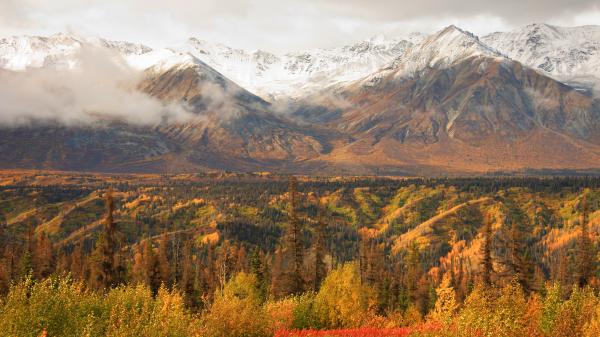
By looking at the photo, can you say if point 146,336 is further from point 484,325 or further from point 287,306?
point 287,306

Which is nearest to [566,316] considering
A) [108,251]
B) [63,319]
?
[63,319]

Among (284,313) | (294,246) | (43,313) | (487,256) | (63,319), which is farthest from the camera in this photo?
(294,246)

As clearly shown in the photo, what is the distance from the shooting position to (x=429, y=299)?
14012cm

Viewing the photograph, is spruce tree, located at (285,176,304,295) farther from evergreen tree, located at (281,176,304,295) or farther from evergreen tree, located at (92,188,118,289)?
evergreen tree, located at (92,188,118,289)

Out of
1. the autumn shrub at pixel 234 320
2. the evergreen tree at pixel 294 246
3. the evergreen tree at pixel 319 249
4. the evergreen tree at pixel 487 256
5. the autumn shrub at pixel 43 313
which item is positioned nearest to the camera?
the autumn shrub at pixel 43 313

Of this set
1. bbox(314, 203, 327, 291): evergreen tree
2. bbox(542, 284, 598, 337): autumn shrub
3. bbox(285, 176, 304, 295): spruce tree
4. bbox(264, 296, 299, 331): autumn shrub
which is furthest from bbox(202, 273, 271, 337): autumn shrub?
bbox(314, 203, 327, 291): evergreen tree

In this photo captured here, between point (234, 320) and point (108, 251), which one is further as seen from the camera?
point (108, 251)

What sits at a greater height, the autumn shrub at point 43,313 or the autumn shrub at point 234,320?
the autumn shrub at point 43,313

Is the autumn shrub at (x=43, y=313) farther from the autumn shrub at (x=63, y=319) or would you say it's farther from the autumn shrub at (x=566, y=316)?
the autumn shrub at (x=566, y=316)

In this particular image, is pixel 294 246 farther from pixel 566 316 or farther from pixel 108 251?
pixel 566 316

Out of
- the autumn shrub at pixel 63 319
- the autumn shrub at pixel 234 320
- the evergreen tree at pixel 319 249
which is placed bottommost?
the evergreen tree at pixel 319 249

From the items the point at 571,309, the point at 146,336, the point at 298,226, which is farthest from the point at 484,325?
the point at 298,226

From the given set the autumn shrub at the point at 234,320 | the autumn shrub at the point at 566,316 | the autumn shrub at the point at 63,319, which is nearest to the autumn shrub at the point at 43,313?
the autumn shrub at the point at 63,319

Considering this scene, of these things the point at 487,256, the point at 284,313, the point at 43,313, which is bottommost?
the point at 284,313
